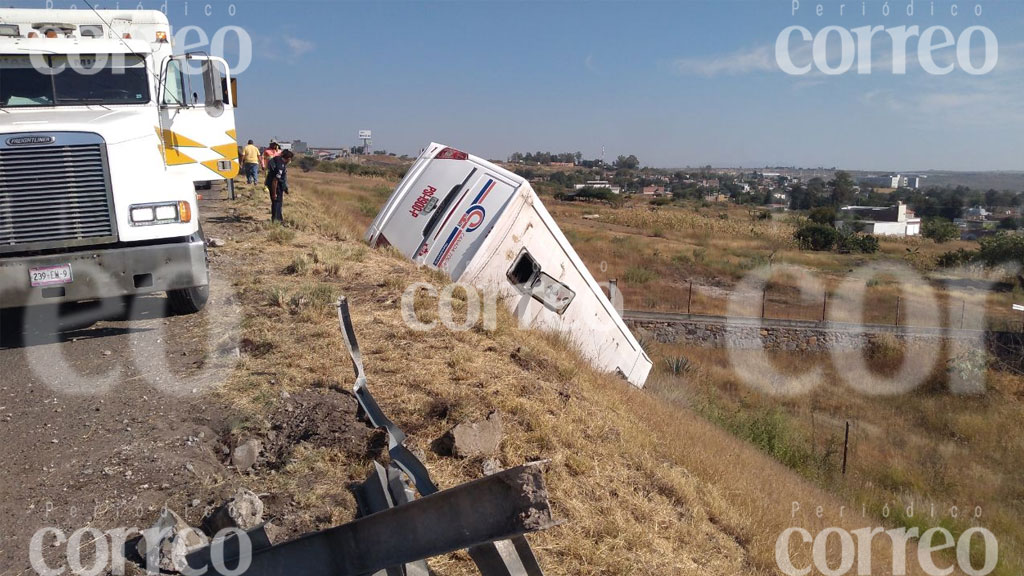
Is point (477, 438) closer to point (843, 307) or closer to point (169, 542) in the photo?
point (169, 542)

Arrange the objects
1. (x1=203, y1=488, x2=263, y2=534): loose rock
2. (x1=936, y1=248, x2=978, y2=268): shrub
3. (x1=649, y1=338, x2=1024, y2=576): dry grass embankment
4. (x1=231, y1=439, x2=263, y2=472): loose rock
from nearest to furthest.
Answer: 1. (x1=203, y1=488, x2=263, y2=534): loose rock
2. (x1=231, y1=439, x2=263, y2=472): loose rock
3. (x1=649, y1=338, x2=1024, y2=576): dry grass embankment
4. (x1=936, y1=248, x2=978, y2=268): shrub

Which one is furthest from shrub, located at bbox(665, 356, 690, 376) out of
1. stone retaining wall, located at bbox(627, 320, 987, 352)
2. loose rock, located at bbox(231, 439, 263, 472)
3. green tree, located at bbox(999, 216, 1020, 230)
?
green tree, located at bbox(999, 216, 1020, 230)

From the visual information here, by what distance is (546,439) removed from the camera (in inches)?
210

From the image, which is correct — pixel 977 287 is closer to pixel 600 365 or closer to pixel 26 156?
pixel 600 365

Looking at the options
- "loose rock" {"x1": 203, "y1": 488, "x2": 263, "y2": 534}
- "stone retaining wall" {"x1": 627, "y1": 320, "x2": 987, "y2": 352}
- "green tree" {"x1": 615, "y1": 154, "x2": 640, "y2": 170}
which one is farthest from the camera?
"green tree" {"x1": 615, "y1": 154, "x2": 640, "y2": 170}

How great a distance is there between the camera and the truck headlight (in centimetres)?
688

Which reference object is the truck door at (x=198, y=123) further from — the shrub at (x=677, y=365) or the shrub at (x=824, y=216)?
the shrub at (x=824, y=216)

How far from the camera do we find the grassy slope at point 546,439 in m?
4.41

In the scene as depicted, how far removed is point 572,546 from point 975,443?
17.2 meters

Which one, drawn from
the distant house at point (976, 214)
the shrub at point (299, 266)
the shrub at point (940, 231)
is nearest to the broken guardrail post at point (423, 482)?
the shrub at point (299, 266)

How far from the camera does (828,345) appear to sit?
24.5 metres

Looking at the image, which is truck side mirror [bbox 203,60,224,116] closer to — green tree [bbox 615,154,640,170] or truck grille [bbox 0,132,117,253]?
truck grille [bbox 0,132,117,253]

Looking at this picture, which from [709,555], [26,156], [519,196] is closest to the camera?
[709,555]

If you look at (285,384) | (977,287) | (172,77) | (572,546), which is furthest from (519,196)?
(977,287)
